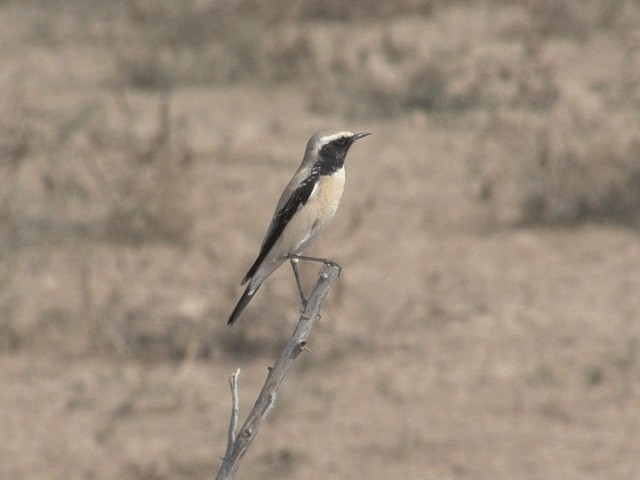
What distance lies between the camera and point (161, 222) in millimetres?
10602

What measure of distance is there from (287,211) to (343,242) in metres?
5.50

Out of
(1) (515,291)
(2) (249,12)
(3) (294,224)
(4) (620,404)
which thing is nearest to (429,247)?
(1) (515,291)

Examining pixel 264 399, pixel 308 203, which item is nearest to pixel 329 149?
pixel 308 203

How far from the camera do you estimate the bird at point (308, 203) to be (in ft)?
16.3

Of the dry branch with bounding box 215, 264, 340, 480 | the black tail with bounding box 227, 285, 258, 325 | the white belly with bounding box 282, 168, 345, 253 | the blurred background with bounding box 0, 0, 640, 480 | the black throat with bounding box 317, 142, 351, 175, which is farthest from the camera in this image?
the blurred background with bounding box 0, 0, 640, 480

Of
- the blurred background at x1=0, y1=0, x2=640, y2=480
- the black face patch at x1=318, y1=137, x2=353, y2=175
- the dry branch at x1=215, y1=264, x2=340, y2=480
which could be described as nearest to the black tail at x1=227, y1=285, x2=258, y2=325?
the black face patch at x1=318, y1=137, x2=353, y2=175

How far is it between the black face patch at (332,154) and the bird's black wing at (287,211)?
6 centimetres

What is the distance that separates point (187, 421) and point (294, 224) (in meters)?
3.32

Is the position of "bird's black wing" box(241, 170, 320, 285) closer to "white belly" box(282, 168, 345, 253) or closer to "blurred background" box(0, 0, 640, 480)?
"white belly" box(282, 168, 345, 253)

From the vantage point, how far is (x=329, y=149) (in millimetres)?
5062

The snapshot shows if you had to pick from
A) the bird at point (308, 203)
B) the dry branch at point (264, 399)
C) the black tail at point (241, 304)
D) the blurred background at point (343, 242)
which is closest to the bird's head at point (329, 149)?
the bird at point (308, 203)

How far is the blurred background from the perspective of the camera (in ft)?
25.3

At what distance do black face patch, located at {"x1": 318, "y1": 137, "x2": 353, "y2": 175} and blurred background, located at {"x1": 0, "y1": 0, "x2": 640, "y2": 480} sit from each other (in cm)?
273

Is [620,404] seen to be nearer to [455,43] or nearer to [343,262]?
[343,262]
